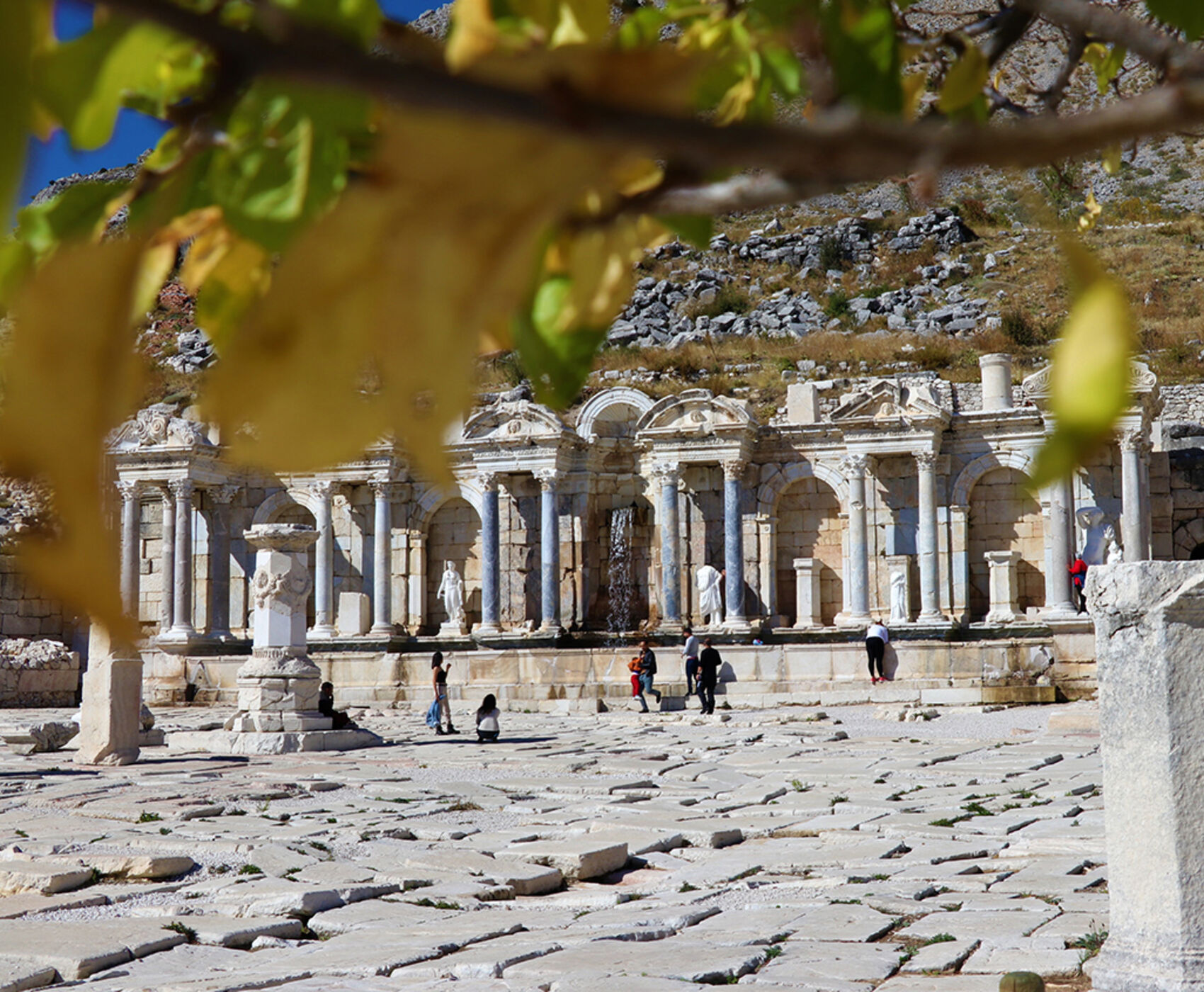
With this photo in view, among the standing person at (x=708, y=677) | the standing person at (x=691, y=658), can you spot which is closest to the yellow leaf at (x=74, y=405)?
the standing person at (x=708, y=677)

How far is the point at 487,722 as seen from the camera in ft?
61.9

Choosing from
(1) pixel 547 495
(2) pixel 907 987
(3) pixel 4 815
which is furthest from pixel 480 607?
(2) pixel 907 987

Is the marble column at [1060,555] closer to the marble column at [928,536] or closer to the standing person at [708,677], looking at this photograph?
the marble column at [928,536]

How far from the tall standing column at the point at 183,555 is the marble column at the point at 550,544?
8659mm

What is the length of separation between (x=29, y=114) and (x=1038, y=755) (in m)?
15.8

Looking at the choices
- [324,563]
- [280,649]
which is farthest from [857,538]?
[280,649]

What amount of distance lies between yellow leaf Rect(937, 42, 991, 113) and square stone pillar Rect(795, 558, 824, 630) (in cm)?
2916

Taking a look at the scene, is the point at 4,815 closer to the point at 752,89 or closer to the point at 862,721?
the point at 752,89

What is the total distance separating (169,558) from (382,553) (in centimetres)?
518

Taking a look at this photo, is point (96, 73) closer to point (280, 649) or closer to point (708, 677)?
point (280, 649)

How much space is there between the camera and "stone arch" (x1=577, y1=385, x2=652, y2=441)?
3269 cm

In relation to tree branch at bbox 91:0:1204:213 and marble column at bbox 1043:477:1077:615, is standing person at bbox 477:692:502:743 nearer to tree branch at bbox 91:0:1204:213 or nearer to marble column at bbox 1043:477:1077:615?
marble column at bbox 1043:477:1077:615

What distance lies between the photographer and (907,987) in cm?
561

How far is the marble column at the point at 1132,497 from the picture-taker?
91.1 ft
